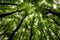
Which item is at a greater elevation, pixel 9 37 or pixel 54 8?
pixel 54 8

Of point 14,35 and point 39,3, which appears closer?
point 14,35

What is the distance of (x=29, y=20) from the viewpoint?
1.30 m

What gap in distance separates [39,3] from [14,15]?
324 mm

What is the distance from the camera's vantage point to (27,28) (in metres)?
1.25

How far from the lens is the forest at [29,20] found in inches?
47.9

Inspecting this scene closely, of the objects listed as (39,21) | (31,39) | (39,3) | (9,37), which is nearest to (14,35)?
(9,37)

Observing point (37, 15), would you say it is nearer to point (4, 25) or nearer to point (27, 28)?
point (27, 28)

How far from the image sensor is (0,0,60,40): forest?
1.22 meters

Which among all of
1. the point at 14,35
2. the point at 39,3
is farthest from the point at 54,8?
the point at 14,35

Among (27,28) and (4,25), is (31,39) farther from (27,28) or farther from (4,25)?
(4,25)

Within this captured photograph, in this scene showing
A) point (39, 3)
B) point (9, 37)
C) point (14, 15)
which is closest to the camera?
point (9, 37)

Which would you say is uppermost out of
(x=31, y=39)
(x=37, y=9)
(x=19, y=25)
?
(x=37, y=9)

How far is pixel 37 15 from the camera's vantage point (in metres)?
1.32

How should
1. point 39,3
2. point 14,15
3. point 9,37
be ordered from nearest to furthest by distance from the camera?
1. point 9,37
2. point 14,15
3. point 39,3
